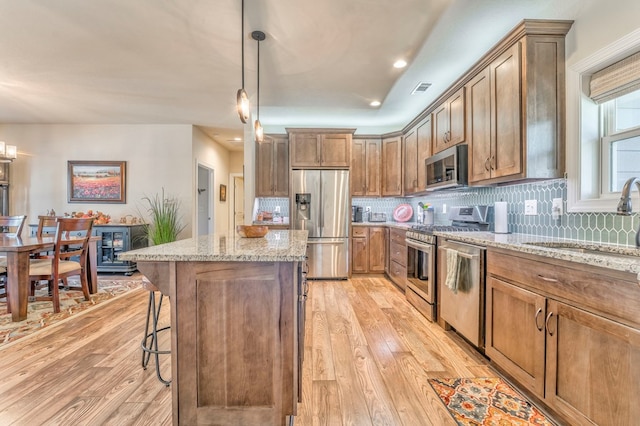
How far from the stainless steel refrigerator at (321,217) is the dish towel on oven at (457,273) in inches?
89.2

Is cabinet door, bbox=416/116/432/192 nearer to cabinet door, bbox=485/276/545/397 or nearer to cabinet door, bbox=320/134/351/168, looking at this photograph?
cabinet door, bbox=320/134/351/168

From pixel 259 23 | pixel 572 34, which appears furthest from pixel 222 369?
pixel 572 34

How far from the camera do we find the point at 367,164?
5117mm

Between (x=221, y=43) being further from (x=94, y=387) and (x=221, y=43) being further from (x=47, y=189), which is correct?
(x=47, y=189)

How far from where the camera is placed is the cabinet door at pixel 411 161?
4242 millimetres

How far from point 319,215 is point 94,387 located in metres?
3.27

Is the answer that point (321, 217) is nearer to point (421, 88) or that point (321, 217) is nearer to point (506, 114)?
point (421, 88)

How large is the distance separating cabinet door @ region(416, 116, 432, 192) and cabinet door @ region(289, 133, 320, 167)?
1501 millimetres

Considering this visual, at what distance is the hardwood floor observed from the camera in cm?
161

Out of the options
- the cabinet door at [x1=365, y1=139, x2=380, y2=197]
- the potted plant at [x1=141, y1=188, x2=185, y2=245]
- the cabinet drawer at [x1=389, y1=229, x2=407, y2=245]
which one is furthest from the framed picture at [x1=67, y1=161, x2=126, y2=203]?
the cabinet drawer at [x1=389, y1=229, x2=407, y2=245]

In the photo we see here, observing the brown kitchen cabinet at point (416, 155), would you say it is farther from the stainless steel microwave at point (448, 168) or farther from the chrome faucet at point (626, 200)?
the chrome faucet at point (626, 200)

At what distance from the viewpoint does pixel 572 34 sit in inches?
82.7

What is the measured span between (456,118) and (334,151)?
2022 millimetres

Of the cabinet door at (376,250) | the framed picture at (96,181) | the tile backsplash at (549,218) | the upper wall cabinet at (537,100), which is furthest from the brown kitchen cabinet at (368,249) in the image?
the framed picture at (96,181)
